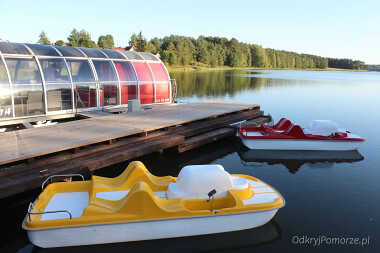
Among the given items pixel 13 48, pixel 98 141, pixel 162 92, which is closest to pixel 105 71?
pixel 162 92

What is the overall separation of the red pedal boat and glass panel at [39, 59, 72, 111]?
850cm

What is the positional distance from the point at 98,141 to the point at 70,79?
5.70m

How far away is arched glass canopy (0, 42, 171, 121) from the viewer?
12.6 m

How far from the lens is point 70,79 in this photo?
47.1 ft

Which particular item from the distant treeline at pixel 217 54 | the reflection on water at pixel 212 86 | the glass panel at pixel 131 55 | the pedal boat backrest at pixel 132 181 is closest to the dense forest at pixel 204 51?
the distant treeline at pixel 217 54

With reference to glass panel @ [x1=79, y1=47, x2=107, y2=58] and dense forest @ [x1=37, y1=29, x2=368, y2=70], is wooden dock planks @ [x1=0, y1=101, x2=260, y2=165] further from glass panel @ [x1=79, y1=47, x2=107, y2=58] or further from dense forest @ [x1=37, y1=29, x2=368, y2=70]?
dense forest @ [x1=37, y1=29, x2=368, y2=70]

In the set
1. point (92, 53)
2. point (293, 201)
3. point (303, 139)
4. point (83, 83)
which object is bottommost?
point (293, 201)

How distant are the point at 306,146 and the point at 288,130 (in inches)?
44.9

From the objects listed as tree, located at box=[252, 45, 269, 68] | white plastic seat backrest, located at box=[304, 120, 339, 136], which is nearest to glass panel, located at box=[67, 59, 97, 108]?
white plastic seat backrest, located at box=[304, 120, 339, 136]

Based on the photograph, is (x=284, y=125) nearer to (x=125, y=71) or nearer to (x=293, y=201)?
(x=293, y=201)

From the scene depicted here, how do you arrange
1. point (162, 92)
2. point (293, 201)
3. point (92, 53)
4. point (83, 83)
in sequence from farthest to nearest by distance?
point (162, 92) → point (92, 53) → point (83, 83) → point (293, 201)

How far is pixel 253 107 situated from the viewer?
2025cm

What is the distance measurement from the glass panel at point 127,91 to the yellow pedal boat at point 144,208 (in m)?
9.22

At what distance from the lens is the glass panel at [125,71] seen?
16.8 metres
